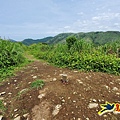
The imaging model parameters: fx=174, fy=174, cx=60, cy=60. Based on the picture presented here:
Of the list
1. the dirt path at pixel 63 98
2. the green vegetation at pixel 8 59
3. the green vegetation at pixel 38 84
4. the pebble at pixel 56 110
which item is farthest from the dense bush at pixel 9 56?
the pebble at pixel 56 110

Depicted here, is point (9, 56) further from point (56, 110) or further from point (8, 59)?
point (56, 110)

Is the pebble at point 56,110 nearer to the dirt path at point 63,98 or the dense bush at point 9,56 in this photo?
the dirt path at point 63,98

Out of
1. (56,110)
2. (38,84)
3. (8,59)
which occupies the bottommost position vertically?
(56,110)

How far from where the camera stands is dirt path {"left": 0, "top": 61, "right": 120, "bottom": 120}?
125 inches

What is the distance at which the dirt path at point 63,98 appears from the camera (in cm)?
317

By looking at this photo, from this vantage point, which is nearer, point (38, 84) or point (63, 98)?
point (63, 98)

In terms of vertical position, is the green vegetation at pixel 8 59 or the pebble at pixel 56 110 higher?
the green vegetation at pixel 8 59

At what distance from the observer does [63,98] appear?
11.6ft

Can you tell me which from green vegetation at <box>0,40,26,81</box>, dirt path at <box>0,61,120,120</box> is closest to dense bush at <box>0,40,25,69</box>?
green vegetation at <box>0,40,26,81</box>

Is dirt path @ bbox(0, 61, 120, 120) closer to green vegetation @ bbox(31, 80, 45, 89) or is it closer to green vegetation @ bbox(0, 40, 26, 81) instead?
green vegetation @ bbox(31, 80, 45, 89)

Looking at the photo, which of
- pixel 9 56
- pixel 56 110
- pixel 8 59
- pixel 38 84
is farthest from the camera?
pixel 9 56

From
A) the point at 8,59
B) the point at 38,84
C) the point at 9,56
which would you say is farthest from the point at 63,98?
the point at 9,56

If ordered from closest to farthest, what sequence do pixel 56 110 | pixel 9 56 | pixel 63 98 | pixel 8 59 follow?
pixel 56 110
pixel 63 98
pixel 8 59
pixel 9 56

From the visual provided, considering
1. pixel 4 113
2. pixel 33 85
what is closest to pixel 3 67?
pixel 33 85
